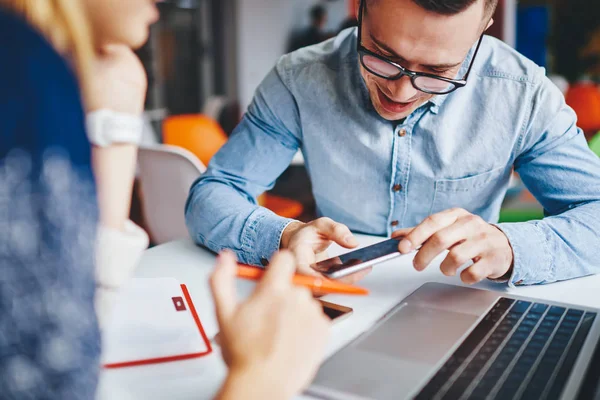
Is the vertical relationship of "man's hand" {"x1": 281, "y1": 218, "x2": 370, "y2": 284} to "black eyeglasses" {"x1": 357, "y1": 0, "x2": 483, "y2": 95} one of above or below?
below

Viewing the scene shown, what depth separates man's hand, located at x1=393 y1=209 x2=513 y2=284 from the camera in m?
0.90

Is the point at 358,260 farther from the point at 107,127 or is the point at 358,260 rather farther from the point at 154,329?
the point at 107,127

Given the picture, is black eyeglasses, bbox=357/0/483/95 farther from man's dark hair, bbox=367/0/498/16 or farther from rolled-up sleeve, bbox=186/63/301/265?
rolled-up sleeve, bbox=186/63/301/265

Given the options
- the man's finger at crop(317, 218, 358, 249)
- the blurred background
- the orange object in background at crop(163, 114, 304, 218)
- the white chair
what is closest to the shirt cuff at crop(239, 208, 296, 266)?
the man's finger at crop(317, 218, 358, 249)

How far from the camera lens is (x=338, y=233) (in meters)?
0.97

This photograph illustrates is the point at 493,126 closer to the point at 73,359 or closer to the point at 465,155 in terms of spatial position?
the point at 465,155

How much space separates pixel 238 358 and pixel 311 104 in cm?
104

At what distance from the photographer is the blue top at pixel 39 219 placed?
37 centimetres

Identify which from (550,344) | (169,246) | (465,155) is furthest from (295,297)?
(465,155)

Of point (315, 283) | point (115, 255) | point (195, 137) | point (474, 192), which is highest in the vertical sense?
point (115, 255)

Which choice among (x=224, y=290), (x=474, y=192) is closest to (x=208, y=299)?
(x=224, y=290)

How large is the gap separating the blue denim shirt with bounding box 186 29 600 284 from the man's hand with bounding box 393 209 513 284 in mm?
169

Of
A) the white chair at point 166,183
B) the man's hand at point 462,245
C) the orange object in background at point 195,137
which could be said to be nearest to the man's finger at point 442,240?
the man's hand at point 462,245

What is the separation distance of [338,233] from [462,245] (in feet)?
0.69
